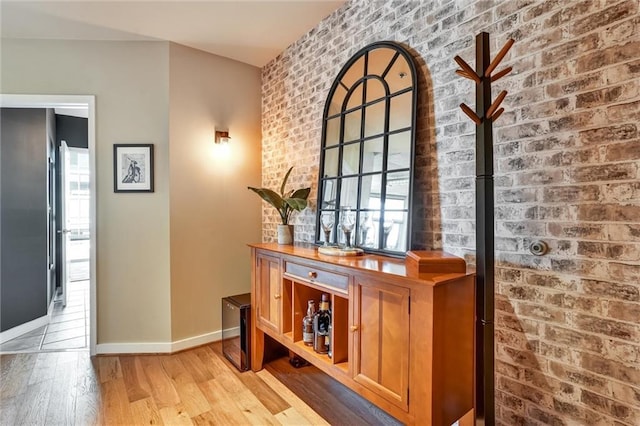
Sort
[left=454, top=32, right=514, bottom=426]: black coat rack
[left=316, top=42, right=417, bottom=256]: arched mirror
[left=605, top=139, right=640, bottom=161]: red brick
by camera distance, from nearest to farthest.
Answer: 1. [left=605, top=139, right=640, bottom=161]: red brick
2. [left=454, top=32, right=514, bottom=426]: black coat rack
3. [left=316, top=42, right=417, bottom=256]: arched mirror

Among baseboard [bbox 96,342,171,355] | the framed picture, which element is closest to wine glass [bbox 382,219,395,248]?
the framed picture

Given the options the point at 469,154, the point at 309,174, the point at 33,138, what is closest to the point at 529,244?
the point at 469,154

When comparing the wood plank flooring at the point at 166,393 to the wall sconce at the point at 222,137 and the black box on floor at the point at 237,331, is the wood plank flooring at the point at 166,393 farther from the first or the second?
the wall sconce at the point at 222,137

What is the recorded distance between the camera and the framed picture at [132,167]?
3.05 meters

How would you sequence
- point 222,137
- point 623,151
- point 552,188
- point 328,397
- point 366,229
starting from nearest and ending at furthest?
1. point 623,151
2. point 552,188
3. point 366,229
4. point 328,397
5. point 222,137

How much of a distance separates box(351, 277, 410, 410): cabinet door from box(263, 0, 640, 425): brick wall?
0.49m

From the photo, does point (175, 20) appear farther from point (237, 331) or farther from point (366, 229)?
point (237, 331)

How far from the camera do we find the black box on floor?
2746mm

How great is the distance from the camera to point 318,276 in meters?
2.06

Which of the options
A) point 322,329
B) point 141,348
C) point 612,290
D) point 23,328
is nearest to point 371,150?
point 322,329

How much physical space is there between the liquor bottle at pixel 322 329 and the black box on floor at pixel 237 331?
31.7 inches

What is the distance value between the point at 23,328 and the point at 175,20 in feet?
11.0

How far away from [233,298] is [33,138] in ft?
9.00

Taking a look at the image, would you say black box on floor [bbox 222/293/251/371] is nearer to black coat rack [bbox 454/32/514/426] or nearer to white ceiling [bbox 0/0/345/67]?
black coat rack [bbox 454/32/514/426]
